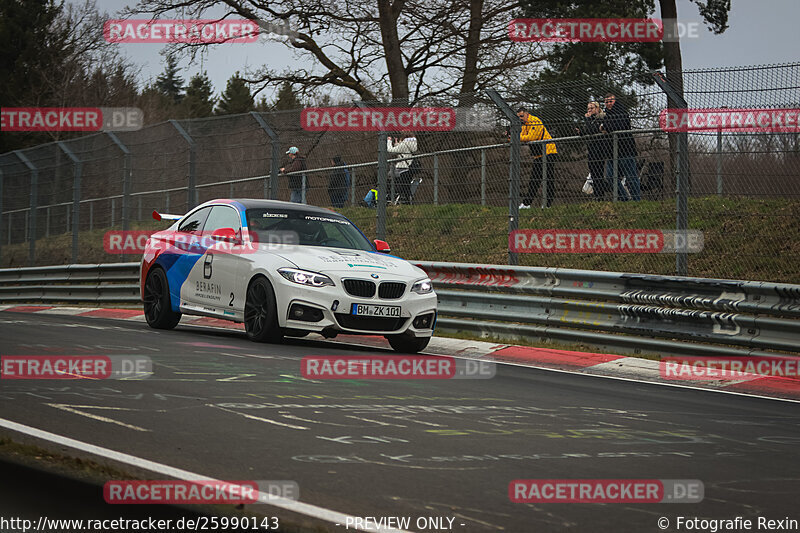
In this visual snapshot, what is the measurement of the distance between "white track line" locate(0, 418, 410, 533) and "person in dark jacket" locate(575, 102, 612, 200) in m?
8.57

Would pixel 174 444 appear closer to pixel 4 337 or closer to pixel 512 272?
pixel 4 337

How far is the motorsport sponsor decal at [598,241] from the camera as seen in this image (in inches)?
523

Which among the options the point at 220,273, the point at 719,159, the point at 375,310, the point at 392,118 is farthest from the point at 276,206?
the point at 719,159

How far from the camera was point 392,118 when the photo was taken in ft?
49.5

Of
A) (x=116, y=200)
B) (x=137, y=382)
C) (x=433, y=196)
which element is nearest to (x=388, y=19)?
(x=116, y=200)

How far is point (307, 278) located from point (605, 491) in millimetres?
6189

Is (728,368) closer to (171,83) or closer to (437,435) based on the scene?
(437,435)

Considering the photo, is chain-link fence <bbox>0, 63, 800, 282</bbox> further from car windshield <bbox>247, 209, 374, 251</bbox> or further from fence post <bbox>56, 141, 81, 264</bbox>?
car windshield <bbox>247, 209, 374, 251</bbox>

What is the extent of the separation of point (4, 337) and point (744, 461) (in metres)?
7.47

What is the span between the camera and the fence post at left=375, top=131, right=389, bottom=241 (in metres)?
15.0

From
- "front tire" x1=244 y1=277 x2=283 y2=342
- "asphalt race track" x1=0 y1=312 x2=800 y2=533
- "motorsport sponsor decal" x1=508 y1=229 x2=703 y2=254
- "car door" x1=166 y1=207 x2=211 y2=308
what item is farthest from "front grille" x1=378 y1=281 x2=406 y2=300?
"car door" x1=166 y1=207 x2=211 y2=308

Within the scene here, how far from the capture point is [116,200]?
21.6 metres

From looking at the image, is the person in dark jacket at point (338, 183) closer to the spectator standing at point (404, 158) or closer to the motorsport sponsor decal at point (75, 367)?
the spectator standing at point (404, 158)

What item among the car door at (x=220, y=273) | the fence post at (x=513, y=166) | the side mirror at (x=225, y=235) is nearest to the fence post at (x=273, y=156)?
the car door at (x=220, y=273)
